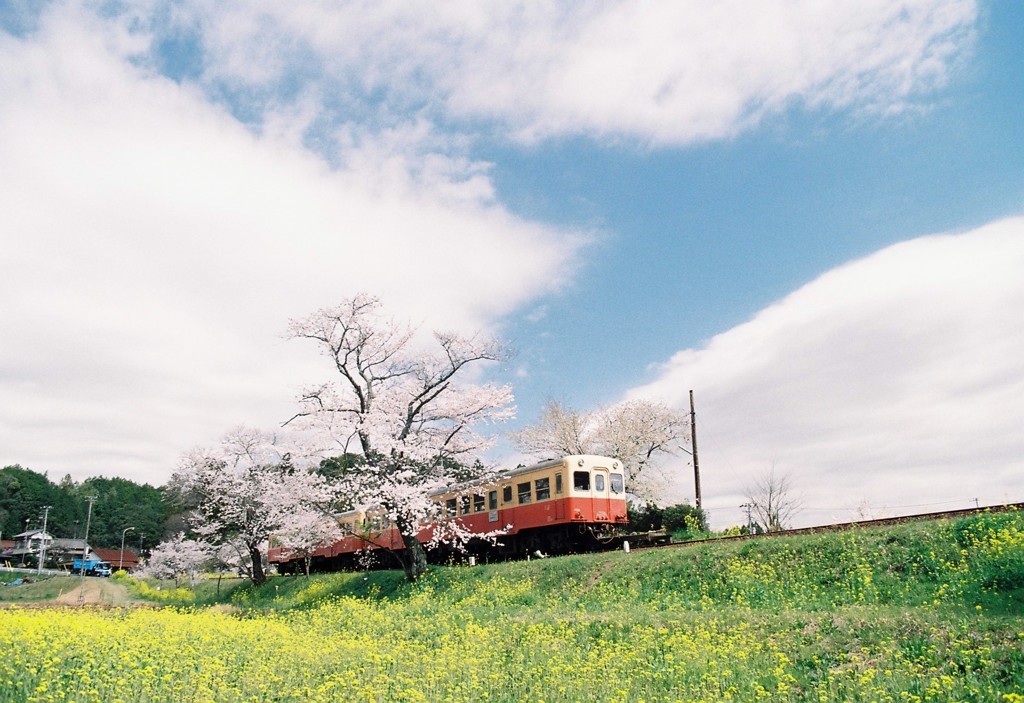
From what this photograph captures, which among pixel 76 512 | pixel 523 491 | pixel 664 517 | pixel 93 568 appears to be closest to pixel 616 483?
pixel 523 491

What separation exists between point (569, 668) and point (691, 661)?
1.68 meters

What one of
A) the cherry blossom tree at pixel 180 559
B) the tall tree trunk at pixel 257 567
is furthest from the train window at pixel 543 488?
the cherry blossom tree at pixel 180 559

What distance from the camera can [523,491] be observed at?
22.8 metres

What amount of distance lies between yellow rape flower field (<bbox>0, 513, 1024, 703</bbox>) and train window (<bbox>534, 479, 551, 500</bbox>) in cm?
465

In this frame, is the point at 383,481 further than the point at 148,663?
Yes

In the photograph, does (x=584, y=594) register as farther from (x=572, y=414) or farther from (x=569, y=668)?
(x=572, y=414)

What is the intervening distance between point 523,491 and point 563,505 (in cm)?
183

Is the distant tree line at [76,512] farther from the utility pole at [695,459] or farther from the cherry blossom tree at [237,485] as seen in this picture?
the utility pole at [695,459]

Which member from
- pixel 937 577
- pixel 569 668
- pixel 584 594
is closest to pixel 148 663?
pixel 569 668

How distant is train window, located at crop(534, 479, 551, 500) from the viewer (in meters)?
22.0

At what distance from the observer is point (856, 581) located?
42.4 feet

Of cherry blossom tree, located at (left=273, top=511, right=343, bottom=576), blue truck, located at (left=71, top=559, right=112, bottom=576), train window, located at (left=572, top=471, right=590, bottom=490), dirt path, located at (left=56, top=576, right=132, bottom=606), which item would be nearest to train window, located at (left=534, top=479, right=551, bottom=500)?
train window, located at (left=572, top=471, right=590, bottom=490)

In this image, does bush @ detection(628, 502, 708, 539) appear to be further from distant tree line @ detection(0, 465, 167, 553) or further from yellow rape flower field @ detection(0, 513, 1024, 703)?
distant tree line @ detection(0, 465, 167, 553)

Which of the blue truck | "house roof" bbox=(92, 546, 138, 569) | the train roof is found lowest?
the blue truck
